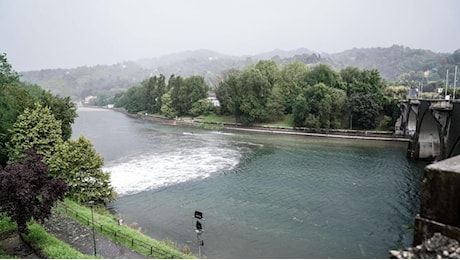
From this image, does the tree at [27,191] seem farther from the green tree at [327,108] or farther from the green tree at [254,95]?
the green tree at [254,95]

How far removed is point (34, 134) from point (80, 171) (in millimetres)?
6226

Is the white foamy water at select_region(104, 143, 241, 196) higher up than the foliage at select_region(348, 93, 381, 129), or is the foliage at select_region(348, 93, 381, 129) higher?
the foliage at select_region(348, 93, 381, 129)

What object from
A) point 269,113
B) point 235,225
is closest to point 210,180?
point 235,225

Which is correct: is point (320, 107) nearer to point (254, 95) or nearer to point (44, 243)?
point (254, 95)

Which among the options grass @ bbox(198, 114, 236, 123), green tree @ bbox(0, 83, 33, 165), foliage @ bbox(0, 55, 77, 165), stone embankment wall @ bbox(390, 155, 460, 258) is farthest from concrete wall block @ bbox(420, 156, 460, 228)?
→ grass @ bbox(198, 114, 236, 123)

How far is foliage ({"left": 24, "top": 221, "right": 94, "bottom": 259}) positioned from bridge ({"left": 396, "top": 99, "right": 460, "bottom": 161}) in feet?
107

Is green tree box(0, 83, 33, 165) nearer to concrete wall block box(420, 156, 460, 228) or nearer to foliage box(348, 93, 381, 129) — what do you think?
concrete wall block box(420, 156, 460, 228)

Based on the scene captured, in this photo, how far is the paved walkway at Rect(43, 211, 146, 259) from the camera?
59.0ft

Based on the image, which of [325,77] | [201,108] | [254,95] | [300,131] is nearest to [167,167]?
[300,131]

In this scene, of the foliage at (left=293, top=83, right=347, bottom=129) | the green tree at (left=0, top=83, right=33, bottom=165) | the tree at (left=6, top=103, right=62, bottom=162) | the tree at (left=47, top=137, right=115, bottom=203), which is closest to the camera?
the tree at (left=47, top=137, right=115, bottom=203)

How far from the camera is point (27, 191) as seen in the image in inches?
650

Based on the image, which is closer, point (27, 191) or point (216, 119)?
point (27, 191)

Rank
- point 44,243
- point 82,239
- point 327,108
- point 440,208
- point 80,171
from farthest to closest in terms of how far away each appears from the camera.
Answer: point 327,108, point 80,171, point 82,239, point 44,243, point 440,208

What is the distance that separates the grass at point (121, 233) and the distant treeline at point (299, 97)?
2151 inches
